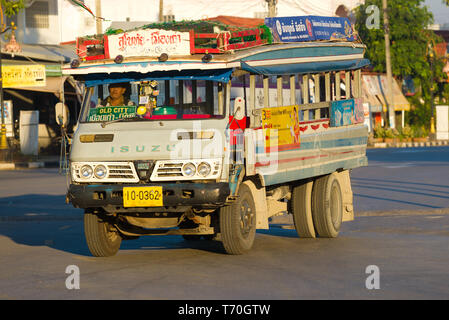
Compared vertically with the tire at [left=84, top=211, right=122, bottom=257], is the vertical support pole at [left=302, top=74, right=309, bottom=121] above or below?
above

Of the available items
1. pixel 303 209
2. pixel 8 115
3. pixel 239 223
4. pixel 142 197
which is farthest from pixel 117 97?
pixel 8 115

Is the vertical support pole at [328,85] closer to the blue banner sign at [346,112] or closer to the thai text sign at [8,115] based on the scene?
the blue banner sign at [346,112]

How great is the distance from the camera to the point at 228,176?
11.1 meters

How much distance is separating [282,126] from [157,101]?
1757 millimetres

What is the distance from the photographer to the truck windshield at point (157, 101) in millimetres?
11531

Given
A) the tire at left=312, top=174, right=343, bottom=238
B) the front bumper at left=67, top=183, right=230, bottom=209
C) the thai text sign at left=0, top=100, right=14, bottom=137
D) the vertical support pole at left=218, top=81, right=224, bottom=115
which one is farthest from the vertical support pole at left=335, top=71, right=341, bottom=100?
the thai text sign at left=0, top=100, right=14, bottom=137

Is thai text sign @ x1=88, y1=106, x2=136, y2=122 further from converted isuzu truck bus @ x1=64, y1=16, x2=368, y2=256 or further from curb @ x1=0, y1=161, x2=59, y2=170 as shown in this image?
curb @ x1=0, y1=161, x2=59, y2=170

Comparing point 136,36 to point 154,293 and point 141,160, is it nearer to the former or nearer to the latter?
point 141,160

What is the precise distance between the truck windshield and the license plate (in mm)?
1012

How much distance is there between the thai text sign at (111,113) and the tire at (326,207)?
338 cm

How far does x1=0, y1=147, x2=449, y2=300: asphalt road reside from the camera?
9.16m

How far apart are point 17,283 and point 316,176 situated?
5381mm

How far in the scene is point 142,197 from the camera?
35.9 ft

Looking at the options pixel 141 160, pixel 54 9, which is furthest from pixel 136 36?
pixel 54 9
